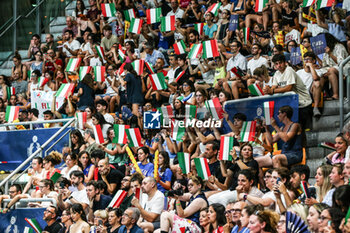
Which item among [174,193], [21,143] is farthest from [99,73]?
[174,193]

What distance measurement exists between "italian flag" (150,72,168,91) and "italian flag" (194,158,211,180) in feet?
11.6

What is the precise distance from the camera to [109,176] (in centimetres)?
1230

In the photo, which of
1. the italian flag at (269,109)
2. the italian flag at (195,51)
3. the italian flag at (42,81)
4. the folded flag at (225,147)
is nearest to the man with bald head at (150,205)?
the folded flag at (225,147)

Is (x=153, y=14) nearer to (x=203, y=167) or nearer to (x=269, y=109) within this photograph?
(x=269, y=109)

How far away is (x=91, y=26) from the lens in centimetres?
1881

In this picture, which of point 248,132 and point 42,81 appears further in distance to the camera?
point 42,81

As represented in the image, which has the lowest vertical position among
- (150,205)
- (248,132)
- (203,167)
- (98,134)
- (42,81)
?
(150,205)

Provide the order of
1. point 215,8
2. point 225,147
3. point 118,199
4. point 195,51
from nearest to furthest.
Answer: point 225,147, point 118,199, point 195,51, point 215,8

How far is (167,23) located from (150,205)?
682 centimetres

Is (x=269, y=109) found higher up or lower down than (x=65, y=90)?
higher up

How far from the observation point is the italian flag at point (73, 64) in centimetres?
1669

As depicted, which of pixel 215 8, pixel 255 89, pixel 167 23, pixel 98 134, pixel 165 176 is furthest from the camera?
pixel 167 23

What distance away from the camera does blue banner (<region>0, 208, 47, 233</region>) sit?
1205cm

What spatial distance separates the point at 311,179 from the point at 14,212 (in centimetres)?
489
